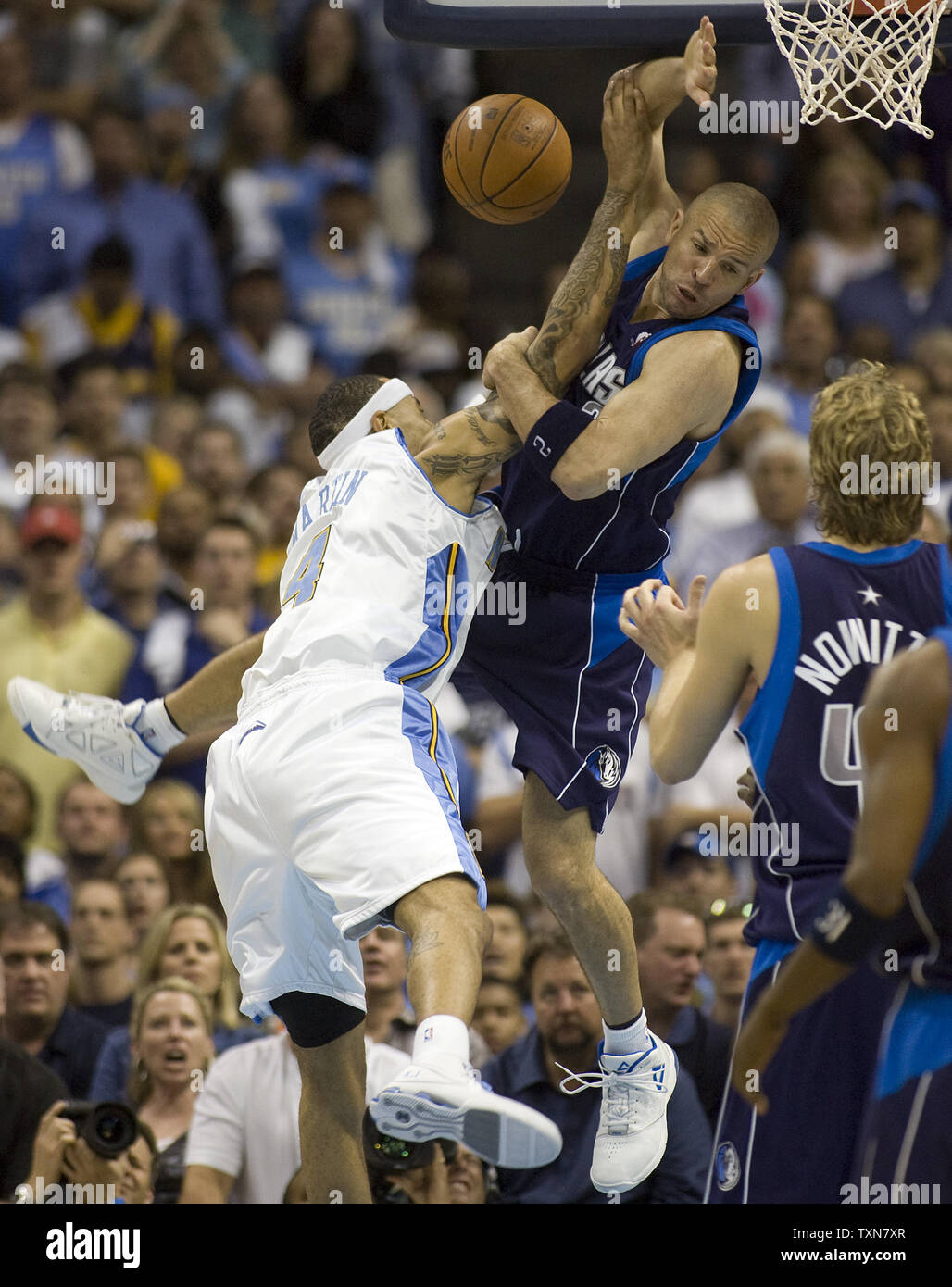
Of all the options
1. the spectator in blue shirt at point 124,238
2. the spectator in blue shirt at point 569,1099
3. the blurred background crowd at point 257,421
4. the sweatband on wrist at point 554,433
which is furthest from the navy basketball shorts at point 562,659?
the spectator in blue shirt at point 124,238

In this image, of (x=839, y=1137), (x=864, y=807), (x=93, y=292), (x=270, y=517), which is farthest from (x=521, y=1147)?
(x=93, y=292)

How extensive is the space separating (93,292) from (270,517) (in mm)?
2267

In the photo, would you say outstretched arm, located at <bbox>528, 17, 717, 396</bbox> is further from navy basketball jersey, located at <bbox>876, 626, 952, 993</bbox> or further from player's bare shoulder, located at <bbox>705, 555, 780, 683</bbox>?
navy basketball jersey, located at <bbox>876, 626, 952, 993</bbox>

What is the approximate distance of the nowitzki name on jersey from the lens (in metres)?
3.62

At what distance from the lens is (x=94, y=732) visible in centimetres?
530

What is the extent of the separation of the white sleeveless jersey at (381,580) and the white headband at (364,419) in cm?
12

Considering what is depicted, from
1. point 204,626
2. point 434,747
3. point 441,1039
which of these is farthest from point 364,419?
point 204,626

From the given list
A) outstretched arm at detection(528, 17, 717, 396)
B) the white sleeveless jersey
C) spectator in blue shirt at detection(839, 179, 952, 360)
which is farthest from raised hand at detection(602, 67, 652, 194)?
spectator in blue shirt at detection(839, 179, 952, 360)

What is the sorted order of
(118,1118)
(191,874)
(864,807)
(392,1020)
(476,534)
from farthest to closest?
(191,874) → (392,1020) → (118,1118) → (476,534) → (864,807)

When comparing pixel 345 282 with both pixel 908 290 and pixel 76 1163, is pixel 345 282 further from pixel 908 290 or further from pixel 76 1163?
pixel 76 1163

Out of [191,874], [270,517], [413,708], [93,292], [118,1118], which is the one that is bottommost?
[118,1118]

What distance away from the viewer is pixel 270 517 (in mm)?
8219

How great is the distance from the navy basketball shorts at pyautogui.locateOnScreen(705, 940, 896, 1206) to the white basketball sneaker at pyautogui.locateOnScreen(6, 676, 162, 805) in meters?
2.43
